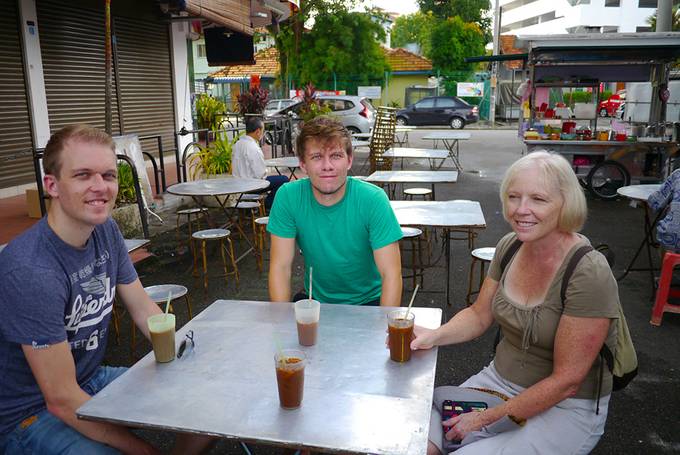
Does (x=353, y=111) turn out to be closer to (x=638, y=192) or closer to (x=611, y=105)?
(x=611, y=105)

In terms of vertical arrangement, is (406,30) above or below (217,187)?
above

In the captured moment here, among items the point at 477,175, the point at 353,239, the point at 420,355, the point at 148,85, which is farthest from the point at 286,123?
the point at 420,355

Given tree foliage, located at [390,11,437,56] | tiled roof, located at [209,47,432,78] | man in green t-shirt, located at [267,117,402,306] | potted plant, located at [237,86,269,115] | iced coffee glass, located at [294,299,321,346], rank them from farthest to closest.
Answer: tree foliage, located at [390,11,437,56], tiled roof, located at [209,47,432,78], potted plant, located at [237,86,269,115], man in green t-shirt, located at [267,117,402,306], iced coffee glass, located at [294,299,321,346]

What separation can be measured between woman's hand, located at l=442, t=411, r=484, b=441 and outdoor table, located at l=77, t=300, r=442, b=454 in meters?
0.25

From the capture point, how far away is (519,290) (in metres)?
2.04

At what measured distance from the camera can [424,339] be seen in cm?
195

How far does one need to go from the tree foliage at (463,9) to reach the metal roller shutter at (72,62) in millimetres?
38530

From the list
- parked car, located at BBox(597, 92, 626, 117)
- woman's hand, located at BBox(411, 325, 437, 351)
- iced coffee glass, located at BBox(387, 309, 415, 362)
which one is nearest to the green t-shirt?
woman's hand, located at BBox(411, 325, 437, 351)

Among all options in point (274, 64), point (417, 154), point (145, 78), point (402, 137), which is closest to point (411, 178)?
point (417, 154)

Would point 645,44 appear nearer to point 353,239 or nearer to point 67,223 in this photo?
point 353,239

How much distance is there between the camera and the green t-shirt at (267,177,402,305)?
2623 mm

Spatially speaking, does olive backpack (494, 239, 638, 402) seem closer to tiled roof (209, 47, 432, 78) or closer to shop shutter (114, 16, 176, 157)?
shop shutter (114, 16, 176, 157)

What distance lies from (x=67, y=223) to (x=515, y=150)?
15.8 m

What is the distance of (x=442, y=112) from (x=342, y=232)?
22.2m
